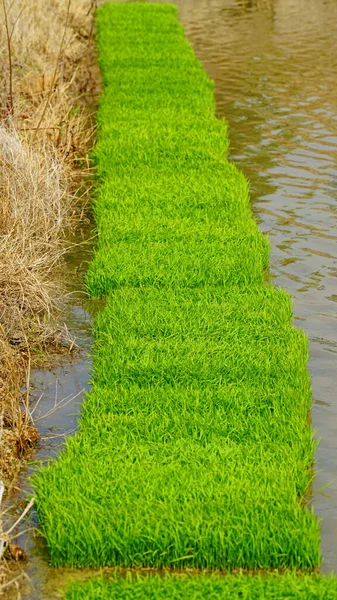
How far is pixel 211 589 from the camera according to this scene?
417cm

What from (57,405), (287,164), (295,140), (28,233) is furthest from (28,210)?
(295,140)

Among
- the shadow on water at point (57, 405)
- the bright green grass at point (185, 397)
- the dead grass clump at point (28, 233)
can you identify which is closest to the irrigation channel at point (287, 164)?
the shadow on water at point (57, 405)

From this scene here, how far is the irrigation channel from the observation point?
18.6 ft

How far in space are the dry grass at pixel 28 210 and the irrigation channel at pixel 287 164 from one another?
0.23 meters

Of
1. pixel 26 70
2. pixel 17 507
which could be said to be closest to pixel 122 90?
pixel 26 70

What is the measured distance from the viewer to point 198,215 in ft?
28.3

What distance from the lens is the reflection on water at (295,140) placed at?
6402mm

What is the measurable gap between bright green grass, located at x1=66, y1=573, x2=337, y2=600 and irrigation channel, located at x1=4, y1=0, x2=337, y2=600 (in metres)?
0.25

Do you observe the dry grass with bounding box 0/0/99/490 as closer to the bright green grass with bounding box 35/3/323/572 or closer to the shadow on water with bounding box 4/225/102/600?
the shadow on water with bounding box 4/225/102/600

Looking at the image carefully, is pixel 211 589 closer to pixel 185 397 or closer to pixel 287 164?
pixel 185 397

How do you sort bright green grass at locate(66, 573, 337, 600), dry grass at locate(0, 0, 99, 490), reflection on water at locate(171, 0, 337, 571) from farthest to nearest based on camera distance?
reflection on water at locate(171, 0, 337, 571) < dry grass at locate(0, 0, 99, 490) < bright green grass at locate(66, 573, 337, 600)

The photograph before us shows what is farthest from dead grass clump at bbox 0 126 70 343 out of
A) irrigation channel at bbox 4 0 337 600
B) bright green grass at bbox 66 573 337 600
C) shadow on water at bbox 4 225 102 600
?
bright green grass at bbox 66 573 337 600

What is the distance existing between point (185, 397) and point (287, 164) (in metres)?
5.43

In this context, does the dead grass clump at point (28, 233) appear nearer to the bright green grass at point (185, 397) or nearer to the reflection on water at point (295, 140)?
the bright green grass at point (185, 397)
